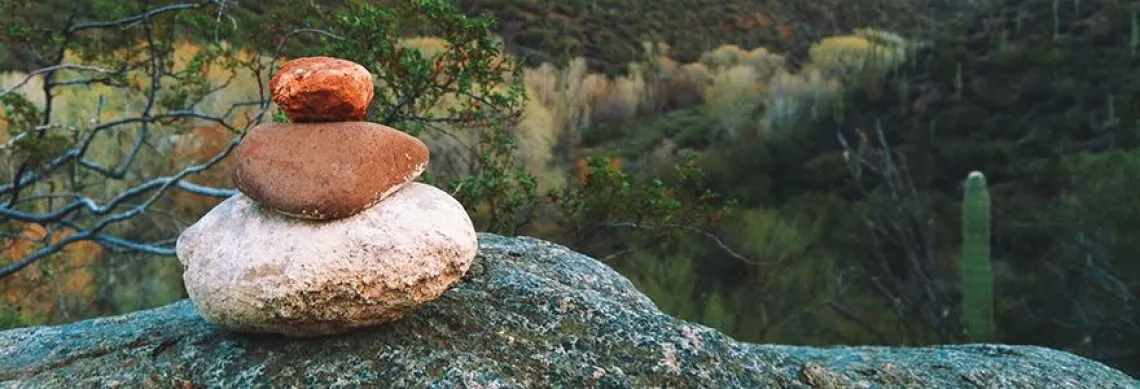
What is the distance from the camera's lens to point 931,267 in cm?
1266

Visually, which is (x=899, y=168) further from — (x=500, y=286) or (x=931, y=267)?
(x=500, y=286)

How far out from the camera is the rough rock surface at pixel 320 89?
131 inches

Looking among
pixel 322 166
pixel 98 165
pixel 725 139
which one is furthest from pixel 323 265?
pixel 725 139

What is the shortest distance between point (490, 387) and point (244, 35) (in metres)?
6.02

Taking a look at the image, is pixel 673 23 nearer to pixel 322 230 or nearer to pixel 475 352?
pixel 475 352

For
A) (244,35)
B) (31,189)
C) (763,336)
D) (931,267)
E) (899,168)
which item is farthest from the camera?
(899,168)

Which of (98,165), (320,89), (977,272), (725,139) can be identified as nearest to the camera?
(320,89)

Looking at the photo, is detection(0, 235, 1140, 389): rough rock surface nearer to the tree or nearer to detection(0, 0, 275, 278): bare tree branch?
detection(0, 0, 275, 278): bare tree branch

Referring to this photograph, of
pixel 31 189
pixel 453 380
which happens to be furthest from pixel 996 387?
pixel 31 189

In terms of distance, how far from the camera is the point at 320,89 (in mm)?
3322

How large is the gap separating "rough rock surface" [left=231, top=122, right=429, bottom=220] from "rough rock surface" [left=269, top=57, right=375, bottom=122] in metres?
0.05

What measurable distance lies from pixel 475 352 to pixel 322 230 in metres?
0.62

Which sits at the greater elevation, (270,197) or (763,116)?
(270,197)

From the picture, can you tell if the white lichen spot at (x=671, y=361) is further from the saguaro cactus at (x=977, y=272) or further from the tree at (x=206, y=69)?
the saguaro cactus at (x=977, y=272)
